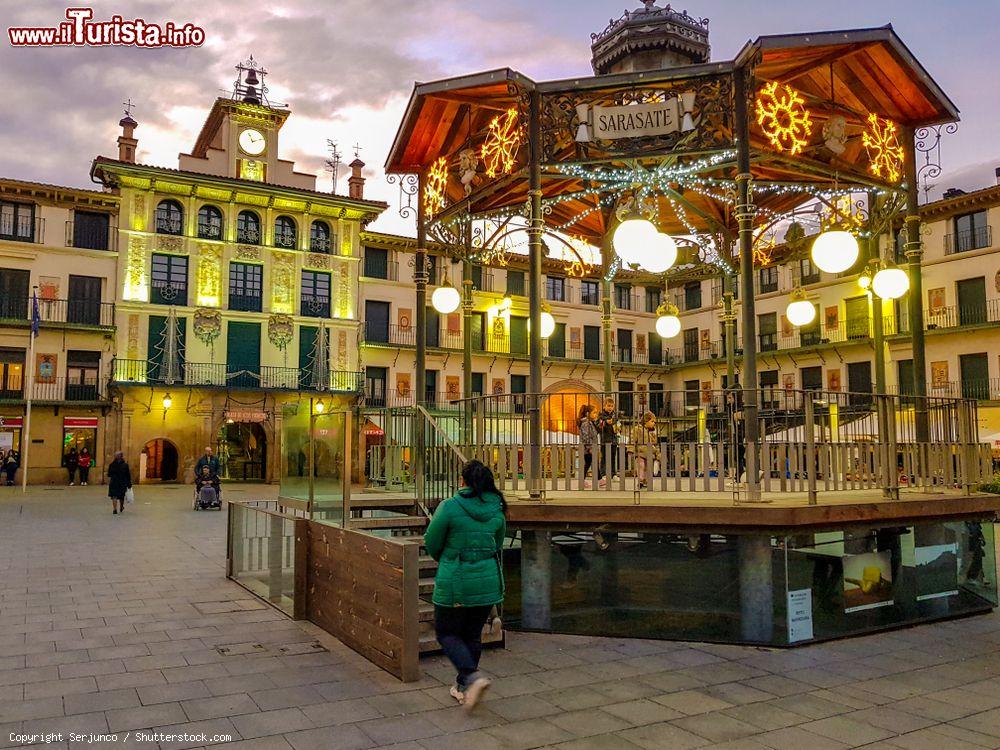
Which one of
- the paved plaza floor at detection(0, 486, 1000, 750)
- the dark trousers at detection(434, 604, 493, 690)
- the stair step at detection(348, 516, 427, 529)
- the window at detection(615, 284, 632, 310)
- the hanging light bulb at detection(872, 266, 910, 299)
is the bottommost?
the paved plaza floor at detection(0, 486, 1000, 750)

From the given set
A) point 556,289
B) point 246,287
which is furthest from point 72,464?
point 556,289

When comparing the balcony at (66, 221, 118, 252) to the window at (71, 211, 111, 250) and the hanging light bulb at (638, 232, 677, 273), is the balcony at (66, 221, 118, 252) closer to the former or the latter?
the window at (71, 211, 111, 250)

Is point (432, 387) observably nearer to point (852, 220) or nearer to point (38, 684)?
point (852, 220)

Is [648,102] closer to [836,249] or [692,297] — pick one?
[836,249]

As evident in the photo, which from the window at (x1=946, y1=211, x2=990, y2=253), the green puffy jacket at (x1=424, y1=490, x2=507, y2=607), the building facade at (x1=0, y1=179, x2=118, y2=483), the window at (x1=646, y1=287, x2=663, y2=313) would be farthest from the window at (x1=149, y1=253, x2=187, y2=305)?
the window at (x1=946, y1=211, x2=990, y2=253)

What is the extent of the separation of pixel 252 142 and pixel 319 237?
535 cm

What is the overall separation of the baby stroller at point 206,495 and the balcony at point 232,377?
13.9m

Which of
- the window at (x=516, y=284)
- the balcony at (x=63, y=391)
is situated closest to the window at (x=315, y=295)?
the balcony at (x=63, y=391)

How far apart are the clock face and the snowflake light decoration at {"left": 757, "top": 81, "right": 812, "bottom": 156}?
109ft

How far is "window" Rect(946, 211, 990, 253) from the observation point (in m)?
34.8

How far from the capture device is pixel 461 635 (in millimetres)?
5648

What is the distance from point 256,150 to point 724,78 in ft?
109

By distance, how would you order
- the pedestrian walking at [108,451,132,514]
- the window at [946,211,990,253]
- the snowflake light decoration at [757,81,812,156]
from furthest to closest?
the window at [946,211,990,253]
the pedestrian walking at [108,451,132,514]
the snowflake light decoration at [757,81,812,156]

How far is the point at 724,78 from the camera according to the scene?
350 inches
